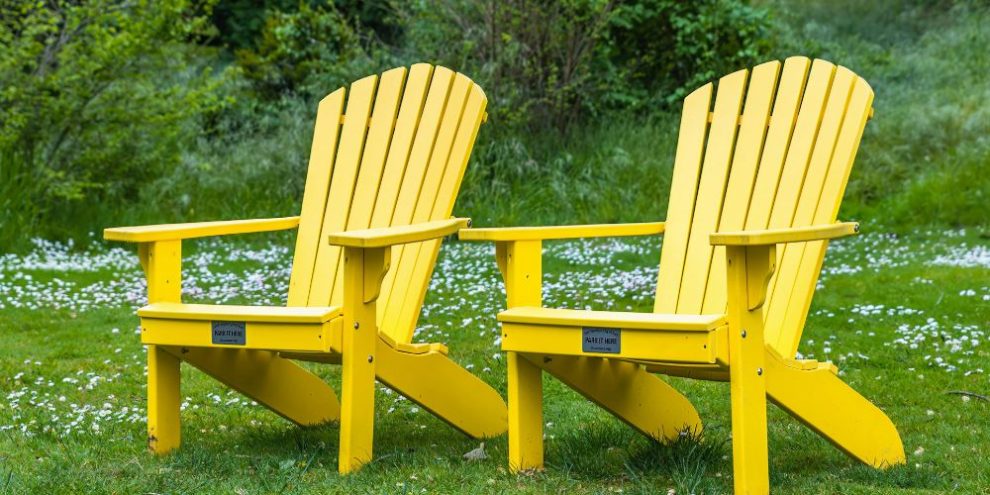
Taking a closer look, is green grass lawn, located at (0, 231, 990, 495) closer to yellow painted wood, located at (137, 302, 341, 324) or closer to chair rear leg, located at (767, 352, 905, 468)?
chair rear leg, located at (767, 352, 905, 468)

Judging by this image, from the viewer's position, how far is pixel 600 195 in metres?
9.54

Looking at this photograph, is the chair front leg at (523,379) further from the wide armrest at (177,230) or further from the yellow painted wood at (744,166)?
the wide armrest at (177,230)

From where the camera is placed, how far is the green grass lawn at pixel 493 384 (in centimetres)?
340

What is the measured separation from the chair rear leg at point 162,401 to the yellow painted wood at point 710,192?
155 centimetres

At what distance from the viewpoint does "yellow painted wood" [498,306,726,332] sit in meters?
3.04

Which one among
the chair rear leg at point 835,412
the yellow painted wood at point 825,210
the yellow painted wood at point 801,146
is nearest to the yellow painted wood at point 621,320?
the chair rear leg at point 835,412

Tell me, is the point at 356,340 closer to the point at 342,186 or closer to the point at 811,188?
the point at 342,186

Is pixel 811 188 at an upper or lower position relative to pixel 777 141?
lower

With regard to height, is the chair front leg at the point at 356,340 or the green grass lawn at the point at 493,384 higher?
the chair front leg at the point at 356,340

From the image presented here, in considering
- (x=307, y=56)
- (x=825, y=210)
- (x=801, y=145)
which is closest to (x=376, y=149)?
(x=801, y=145)

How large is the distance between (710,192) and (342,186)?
4.14ft

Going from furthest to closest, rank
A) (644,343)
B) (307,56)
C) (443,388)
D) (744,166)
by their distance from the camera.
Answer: (307,56)
(744,166)
(443,388)
(644,343)

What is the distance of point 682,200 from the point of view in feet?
13.3

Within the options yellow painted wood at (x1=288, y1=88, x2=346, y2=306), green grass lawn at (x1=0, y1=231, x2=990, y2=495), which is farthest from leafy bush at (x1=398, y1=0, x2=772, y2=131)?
yellow painted wood at (x1=288, y1=88, x2=346, y2=306)
